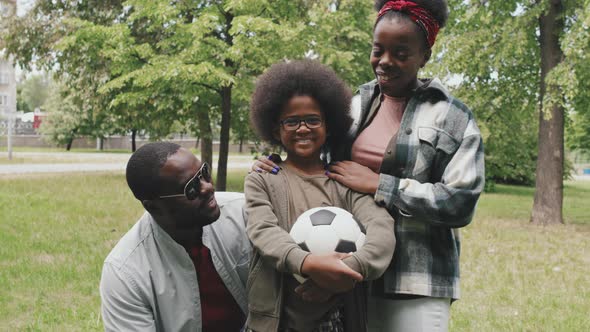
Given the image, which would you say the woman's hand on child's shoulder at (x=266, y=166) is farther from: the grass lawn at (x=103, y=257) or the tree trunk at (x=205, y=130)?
the tree trunk at (x=205, y=130)

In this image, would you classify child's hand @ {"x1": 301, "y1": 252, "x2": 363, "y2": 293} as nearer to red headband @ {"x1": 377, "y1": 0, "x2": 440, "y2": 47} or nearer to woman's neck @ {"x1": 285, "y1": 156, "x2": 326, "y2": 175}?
woman's neck @ {"x1": 285, "y1": 156, "x2": 326, "y2": 175}

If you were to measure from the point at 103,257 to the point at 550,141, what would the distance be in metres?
9.07

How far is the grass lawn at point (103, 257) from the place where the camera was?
17.5 ft

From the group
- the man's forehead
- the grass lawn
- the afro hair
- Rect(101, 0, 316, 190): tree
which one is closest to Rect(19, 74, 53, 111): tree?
the grass lawn

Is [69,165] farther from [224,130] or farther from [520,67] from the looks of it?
[520,67]

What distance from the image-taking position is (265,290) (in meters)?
2.24

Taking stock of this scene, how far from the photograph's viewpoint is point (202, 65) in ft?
36.4

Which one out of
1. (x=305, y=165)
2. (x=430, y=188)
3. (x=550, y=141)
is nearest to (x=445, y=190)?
(x=430, y=188)

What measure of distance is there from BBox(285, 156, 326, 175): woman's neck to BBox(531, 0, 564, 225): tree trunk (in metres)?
9.90

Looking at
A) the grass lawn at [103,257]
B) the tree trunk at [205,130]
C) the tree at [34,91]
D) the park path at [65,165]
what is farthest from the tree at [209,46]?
the tree at [34,91]

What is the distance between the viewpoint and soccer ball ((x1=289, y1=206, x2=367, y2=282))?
2.14 m

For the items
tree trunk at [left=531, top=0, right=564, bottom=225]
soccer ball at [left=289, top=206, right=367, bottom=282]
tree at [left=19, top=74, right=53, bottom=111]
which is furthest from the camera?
tree at [left=19, top=74, right=53, bottom=111]

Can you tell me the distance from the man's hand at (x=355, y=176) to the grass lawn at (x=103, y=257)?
340cm

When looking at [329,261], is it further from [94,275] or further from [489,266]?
[489,266]
